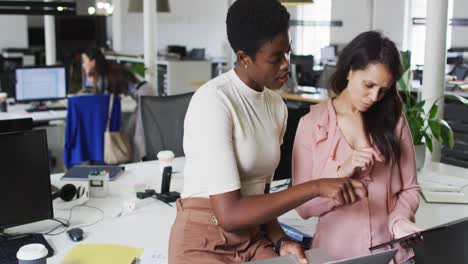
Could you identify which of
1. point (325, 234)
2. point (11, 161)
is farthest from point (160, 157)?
point (325, 234)

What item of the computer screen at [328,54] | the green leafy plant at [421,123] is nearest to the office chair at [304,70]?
the computer screen at [328,54]

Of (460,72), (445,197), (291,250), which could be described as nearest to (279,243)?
(291,250)

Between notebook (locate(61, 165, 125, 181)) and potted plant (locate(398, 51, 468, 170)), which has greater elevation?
potted plant (locate(398, 51, 468, 170))

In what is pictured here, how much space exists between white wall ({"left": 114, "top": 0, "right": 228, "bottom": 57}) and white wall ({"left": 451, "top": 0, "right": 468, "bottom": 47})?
538cm

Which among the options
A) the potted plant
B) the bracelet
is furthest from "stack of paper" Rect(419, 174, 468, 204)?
the bracelet

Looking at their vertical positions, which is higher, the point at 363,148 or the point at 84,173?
the point at 363,148

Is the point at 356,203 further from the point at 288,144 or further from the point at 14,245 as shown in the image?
the point at 14,245

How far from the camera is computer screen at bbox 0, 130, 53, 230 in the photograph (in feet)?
7.17

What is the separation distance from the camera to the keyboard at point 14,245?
6.75ft

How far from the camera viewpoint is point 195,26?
49.0 feet

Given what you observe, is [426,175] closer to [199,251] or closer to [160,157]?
[160,157]

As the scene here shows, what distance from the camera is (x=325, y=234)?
2.07 meters

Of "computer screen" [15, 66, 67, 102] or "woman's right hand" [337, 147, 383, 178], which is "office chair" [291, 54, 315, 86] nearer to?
"computer screen" [15, 66, 67, 102]

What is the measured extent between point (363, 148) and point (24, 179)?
1.27 metres
